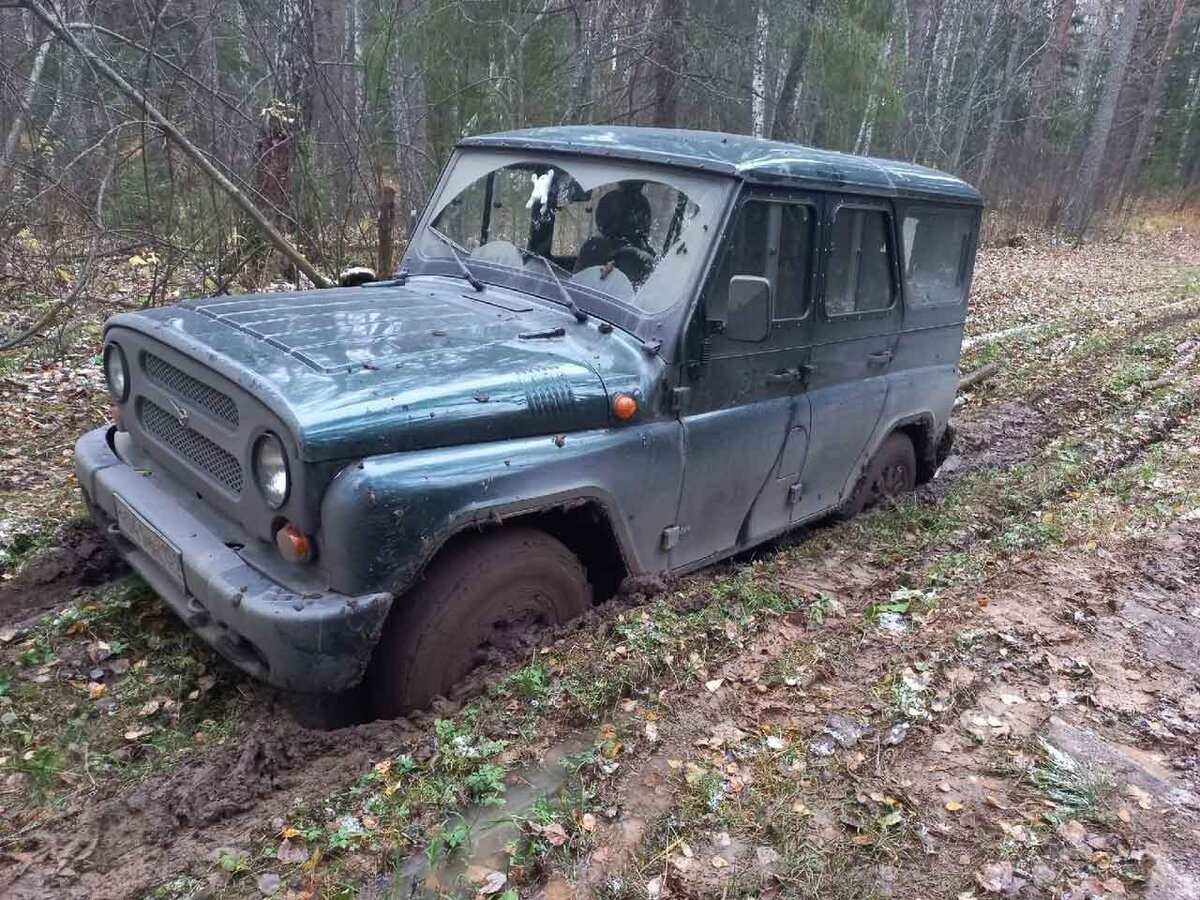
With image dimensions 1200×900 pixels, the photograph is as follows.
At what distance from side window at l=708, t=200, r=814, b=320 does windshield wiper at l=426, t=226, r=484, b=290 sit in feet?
3.88

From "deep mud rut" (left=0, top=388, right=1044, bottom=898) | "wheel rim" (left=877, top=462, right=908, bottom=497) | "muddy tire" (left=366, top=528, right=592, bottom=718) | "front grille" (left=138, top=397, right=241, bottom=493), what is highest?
"front grille" (left=138, top=397, right=241, bottom=493)

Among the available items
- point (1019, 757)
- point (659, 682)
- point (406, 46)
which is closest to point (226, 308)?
point (659, 682)

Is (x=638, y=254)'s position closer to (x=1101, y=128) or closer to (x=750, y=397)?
(x=750, y=397)

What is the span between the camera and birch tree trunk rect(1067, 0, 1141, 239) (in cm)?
2253

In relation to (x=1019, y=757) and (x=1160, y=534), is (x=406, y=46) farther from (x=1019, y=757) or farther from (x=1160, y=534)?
(x=1019, y=757)

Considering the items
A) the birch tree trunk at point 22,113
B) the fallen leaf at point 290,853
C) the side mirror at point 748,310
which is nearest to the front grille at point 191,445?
the fallen leaf at point 290,853

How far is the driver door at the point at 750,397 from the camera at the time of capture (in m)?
3.83

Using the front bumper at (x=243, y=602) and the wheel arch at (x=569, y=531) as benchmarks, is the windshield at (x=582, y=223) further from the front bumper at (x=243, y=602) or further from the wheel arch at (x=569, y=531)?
→ the front bumper at (x=243, y=602)

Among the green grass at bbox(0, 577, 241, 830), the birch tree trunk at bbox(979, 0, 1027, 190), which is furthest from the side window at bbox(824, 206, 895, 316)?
the birch tree trunk at bbox(979, 0, 1027, 190)

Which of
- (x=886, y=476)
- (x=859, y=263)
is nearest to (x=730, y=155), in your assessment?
(x=859, y=263)

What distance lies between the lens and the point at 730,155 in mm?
3922

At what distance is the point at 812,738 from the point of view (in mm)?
3195

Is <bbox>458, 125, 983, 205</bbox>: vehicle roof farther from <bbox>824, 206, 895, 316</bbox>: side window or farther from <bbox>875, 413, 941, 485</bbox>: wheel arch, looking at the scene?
<bbox>875, 413, 941, 485</bbox>: wheel arch

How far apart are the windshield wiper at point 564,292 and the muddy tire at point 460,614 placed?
98 centimetres
